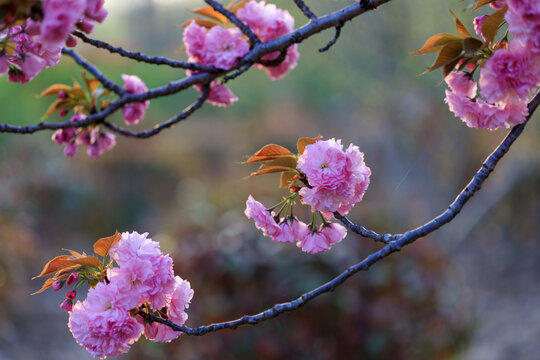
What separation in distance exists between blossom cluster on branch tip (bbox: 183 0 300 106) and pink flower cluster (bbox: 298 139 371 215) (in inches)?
16.8

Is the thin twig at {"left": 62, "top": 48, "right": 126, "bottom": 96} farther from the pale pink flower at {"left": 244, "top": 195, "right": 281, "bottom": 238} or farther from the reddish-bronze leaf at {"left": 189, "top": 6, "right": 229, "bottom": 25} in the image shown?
the pale pink flower at {"left": 244, "top": 195, "right": 281, "bottom": 238}

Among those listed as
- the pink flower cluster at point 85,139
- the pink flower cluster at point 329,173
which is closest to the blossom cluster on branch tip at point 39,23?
the pink flower cluster at point 329,173

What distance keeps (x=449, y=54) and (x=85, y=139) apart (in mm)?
1128

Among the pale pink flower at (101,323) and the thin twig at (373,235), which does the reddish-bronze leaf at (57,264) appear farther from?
the thin twig at (373,235)

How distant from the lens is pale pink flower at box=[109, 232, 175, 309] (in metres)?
1.01

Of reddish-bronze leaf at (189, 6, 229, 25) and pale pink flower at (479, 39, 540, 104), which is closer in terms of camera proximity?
pale pink flower at (479, 39, 540, 104)

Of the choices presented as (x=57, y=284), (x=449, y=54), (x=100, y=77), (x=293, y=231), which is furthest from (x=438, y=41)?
(x=100, y=77)

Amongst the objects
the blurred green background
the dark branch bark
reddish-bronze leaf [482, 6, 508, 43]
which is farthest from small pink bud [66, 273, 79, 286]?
the blurred green background

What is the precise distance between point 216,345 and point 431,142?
4859mm

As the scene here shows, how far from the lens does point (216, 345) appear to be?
296 centimetres

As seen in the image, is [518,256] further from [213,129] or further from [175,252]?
[213,129]

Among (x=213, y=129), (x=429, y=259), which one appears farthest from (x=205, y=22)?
(x=213, y=129)

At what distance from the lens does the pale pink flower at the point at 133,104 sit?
5.62 ft

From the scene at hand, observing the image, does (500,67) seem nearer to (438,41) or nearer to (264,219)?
(438,41)
